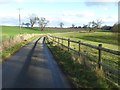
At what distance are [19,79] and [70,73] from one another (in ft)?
7.10

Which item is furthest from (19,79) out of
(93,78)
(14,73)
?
(93,78)

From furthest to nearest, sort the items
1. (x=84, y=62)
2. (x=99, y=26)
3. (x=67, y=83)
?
1. (x=99, y=26)
2. (x=84, y=62)
3. (x=67, y=83)

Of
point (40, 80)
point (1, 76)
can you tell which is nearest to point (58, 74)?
point (40, 80)

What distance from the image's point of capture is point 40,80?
1098cm

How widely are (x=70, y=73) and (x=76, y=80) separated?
1696 millimetres

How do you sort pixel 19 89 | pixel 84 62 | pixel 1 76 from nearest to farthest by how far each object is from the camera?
pixel 19 89
pixel 1 76
pixel 84 62

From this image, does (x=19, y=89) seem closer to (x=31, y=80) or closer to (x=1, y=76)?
(x=31, y=80)

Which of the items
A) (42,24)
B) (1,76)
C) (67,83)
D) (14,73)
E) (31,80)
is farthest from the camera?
(42,24)

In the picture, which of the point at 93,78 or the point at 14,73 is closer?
the point at 93,78

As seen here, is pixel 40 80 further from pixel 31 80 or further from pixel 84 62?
pixel 84 62

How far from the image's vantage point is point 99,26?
162875 millimetres

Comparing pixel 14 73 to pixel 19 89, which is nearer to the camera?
pixel 19 89

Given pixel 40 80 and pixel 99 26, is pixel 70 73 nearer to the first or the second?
pixel 40 80

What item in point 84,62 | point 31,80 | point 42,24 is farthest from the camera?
point 42,24
